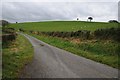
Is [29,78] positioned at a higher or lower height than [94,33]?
lower

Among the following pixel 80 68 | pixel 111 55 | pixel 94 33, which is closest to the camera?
pixel 80 68

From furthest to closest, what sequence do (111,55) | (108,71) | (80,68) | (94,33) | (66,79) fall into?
(94,33) → (111,55) → (80,68) → (108,71) → (66,79)

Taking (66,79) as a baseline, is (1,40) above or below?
above

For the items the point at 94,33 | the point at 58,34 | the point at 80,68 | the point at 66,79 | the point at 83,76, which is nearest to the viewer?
the point at 66,79

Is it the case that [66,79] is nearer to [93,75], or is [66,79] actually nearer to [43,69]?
[93,75]

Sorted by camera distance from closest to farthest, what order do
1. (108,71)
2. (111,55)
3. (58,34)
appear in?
1. (108,71)
2. (111,55)
3. (58,34)

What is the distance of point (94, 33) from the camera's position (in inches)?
1158

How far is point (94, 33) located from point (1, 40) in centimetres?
1336

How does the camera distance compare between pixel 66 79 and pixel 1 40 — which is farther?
pixel 1 40

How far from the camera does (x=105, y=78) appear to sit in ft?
38.8

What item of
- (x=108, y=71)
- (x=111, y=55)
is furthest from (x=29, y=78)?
(x=111, y=55)

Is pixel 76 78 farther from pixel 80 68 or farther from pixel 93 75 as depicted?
pixel 80 68

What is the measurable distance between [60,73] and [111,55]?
8.05 metres

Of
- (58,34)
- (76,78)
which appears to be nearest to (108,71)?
(76,78)
